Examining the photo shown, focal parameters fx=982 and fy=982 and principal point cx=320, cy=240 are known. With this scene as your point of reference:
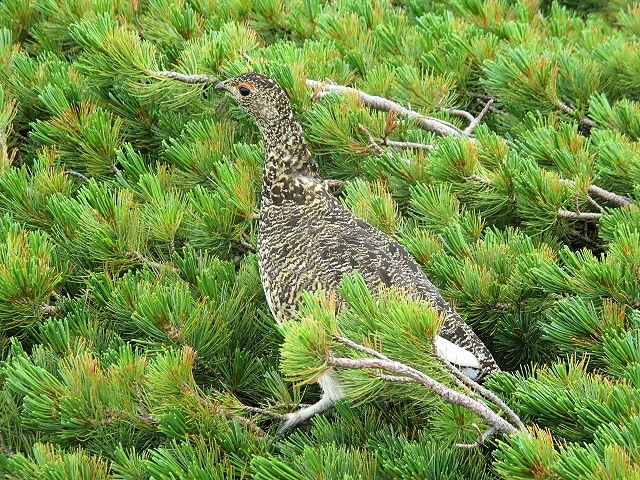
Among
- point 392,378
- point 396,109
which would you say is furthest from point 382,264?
point 392,378

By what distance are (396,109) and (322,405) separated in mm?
1712

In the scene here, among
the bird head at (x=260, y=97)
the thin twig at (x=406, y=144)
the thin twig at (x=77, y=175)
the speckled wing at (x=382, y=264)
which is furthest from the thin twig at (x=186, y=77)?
the speckled wing at (x=382, y=264)

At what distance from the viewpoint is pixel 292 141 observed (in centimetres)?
428

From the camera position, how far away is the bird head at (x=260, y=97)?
4.22 m

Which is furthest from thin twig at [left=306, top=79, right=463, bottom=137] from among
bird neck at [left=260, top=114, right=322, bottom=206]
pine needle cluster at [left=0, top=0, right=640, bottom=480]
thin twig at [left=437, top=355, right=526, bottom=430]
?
thin twig at [left=437, top=355, right=526, bottom=430]

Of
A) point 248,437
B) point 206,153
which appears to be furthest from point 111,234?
point 248,437

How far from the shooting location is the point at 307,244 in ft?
12.6

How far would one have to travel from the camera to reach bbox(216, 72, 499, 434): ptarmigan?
3385 millimetres

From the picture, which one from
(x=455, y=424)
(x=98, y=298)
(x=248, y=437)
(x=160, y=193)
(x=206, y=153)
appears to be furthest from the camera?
(x=206, y=153)

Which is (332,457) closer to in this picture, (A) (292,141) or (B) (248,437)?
(B) (248,437)

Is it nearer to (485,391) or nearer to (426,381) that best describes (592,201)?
(485,391)

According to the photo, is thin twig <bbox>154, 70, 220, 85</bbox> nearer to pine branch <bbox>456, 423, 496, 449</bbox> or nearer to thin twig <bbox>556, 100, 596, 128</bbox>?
thin twig <bbox>556, 100, 596, 128</bbox>

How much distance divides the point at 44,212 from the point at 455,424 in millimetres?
2028

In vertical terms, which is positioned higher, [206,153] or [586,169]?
[586,169]
